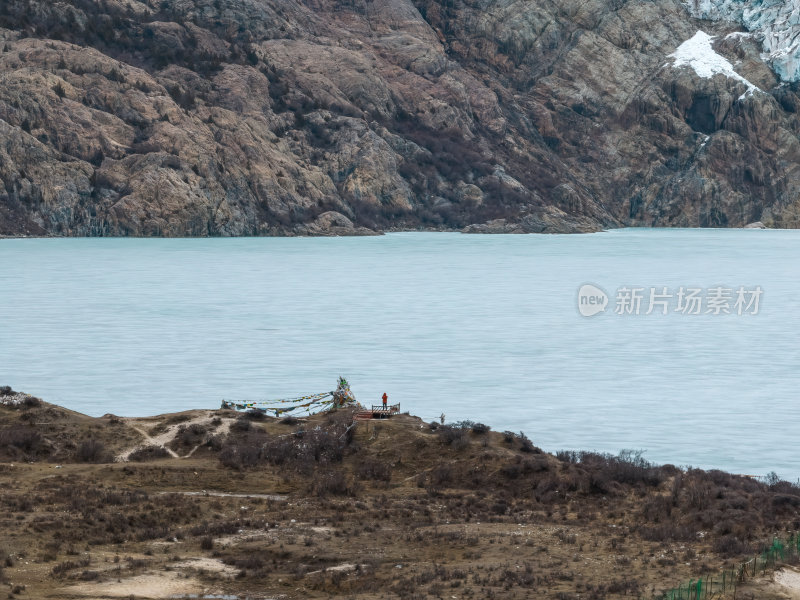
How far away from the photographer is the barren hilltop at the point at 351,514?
2305 cm

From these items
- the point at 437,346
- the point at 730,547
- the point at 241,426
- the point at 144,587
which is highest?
the point at 437,346

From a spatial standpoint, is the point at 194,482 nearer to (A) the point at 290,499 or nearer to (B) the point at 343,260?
(A) the point at 290,499

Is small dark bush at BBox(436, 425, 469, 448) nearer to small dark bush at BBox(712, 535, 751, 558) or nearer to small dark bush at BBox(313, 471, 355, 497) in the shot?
small dark bush at BBox(313, 471, 355, 497)

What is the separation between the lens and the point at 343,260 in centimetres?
13688

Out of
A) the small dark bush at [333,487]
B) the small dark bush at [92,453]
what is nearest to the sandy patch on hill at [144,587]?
the small dark bush at [333,487]

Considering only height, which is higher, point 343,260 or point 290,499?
point 343,260

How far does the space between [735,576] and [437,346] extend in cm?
4445

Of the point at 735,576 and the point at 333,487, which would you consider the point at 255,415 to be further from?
the point at 735,576

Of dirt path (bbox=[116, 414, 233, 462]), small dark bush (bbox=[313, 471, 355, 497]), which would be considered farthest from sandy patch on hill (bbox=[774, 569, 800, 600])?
dirt path (bbox=[116, 414, 233, 462])

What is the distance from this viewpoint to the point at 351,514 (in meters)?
29.4

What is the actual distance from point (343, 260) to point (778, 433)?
3800 inches

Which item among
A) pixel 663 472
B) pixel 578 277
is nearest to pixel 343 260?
pixel 578 277

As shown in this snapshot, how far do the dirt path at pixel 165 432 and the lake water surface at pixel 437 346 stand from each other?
824 cm

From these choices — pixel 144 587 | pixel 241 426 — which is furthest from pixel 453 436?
pixel 144 587
